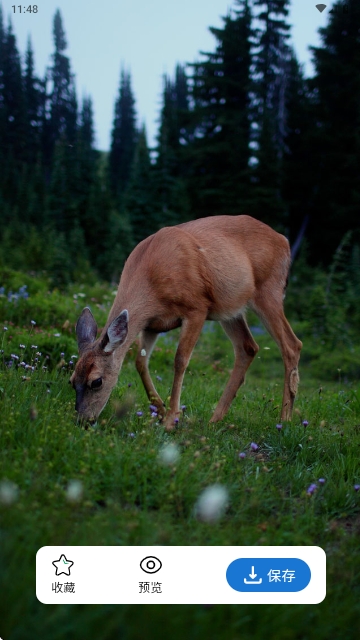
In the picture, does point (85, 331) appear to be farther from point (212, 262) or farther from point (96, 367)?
point (212, 262)

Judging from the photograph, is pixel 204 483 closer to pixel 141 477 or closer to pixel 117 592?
pixel 141 477

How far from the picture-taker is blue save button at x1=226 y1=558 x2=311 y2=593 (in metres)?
2.20

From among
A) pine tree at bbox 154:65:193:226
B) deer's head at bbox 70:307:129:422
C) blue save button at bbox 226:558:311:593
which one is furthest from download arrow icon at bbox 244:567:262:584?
pine tree at bbox 154:65:193:226

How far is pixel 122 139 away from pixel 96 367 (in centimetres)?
5367

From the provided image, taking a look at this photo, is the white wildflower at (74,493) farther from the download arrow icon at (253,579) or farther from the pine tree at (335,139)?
the pine tree at (335,139)

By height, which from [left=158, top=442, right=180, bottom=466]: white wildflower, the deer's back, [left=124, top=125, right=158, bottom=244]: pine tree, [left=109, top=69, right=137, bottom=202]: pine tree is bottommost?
[left=158, top=442, right=180, bottom=466]: white wildflower

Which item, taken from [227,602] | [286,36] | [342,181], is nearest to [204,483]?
[227,602]

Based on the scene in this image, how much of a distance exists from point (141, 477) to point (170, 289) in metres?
2.27

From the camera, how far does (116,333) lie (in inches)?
184

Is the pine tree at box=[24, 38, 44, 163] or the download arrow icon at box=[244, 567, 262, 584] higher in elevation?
the pine tree at box=[24, 38, 44, 163]

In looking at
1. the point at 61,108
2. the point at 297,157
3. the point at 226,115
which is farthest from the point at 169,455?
the point at 61,108

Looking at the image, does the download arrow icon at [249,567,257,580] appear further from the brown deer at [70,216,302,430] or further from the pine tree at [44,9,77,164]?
the pine tree at [44,9,77,164]

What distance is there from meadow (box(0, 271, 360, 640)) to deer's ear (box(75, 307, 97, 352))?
1.21ft

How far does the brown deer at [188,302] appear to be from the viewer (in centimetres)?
475
